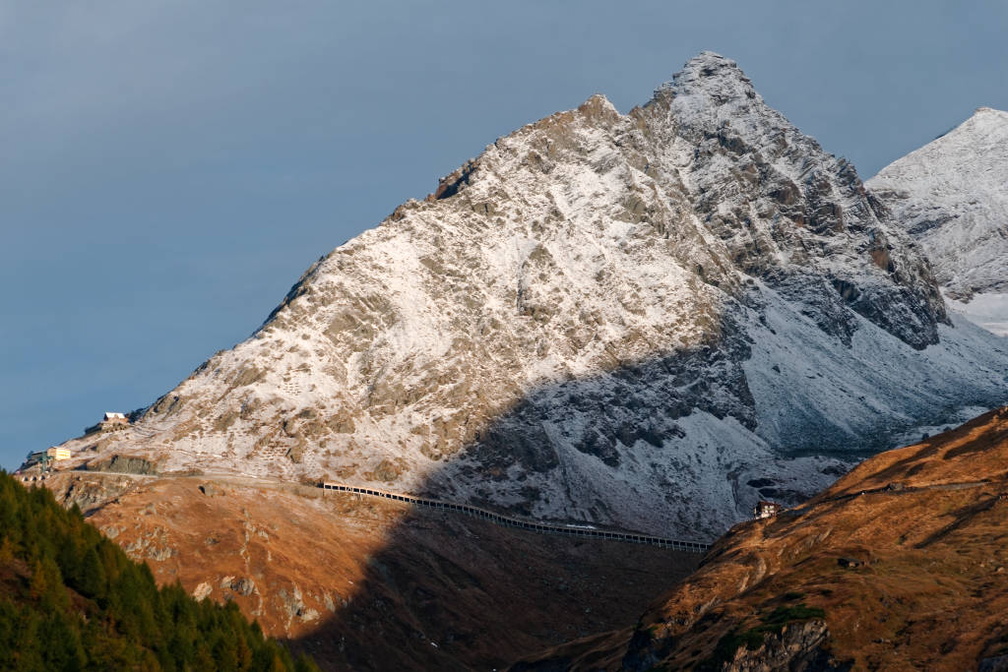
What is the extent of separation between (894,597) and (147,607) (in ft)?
319

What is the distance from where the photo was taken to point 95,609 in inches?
6363

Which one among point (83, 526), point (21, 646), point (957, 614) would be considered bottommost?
point (957, 614)

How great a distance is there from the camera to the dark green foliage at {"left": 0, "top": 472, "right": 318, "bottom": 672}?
483 feet

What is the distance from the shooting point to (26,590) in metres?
154

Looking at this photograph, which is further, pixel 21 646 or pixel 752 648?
pixel 752 648

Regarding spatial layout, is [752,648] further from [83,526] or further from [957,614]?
[83,526]

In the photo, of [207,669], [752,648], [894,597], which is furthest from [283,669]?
[894,597]

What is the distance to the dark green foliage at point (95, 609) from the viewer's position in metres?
147

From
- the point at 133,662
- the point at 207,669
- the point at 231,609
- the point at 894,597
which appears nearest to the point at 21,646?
the point at 133,662

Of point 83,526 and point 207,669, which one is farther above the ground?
point 83,526

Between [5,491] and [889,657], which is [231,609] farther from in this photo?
[889,657]

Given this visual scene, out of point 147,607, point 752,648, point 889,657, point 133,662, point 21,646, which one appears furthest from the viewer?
point 752,648

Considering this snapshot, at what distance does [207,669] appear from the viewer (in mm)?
158750

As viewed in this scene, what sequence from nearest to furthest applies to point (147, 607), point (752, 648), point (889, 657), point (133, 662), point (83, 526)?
point (133, 662) < point (147, 607) < point (83, 526) < point (889, 657) < point (752, 648)
